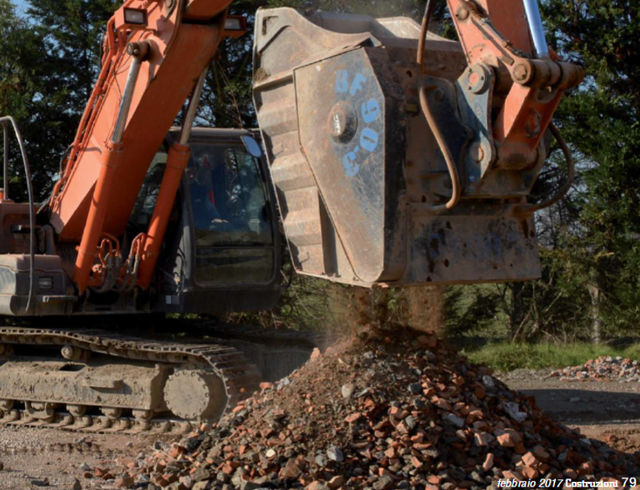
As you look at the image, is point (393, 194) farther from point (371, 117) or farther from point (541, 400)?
point (541, 400)

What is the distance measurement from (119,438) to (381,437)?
303 cm

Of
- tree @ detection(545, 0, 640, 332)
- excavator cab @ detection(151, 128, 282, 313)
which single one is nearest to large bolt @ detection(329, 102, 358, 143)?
excavator cab @ detection(151, 128, 282, 313)

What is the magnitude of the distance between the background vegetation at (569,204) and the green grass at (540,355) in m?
1.14

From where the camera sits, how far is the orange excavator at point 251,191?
5.14 m

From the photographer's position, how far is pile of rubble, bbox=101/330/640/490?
4.85 meters

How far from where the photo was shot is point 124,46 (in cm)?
764

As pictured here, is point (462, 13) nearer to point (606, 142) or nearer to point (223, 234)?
Result: point (223, 234)

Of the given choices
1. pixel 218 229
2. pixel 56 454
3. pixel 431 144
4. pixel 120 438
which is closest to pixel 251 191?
pixel 218 229

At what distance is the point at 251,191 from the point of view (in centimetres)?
845

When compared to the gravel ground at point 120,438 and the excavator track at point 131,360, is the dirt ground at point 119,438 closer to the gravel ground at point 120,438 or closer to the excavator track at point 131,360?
the gravel ground at point 120,438

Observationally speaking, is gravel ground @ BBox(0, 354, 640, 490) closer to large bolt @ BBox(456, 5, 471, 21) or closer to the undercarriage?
the undercarriage

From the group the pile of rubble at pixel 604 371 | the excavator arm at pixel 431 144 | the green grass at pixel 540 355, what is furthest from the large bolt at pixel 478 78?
the green grass at pixel 540 355

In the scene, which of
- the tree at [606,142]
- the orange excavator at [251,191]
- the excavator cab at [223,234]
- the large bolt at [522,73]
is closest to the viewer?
the large bolt at [522,73]

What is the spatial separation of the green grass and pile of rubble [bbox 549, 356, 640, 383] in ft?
1.55
